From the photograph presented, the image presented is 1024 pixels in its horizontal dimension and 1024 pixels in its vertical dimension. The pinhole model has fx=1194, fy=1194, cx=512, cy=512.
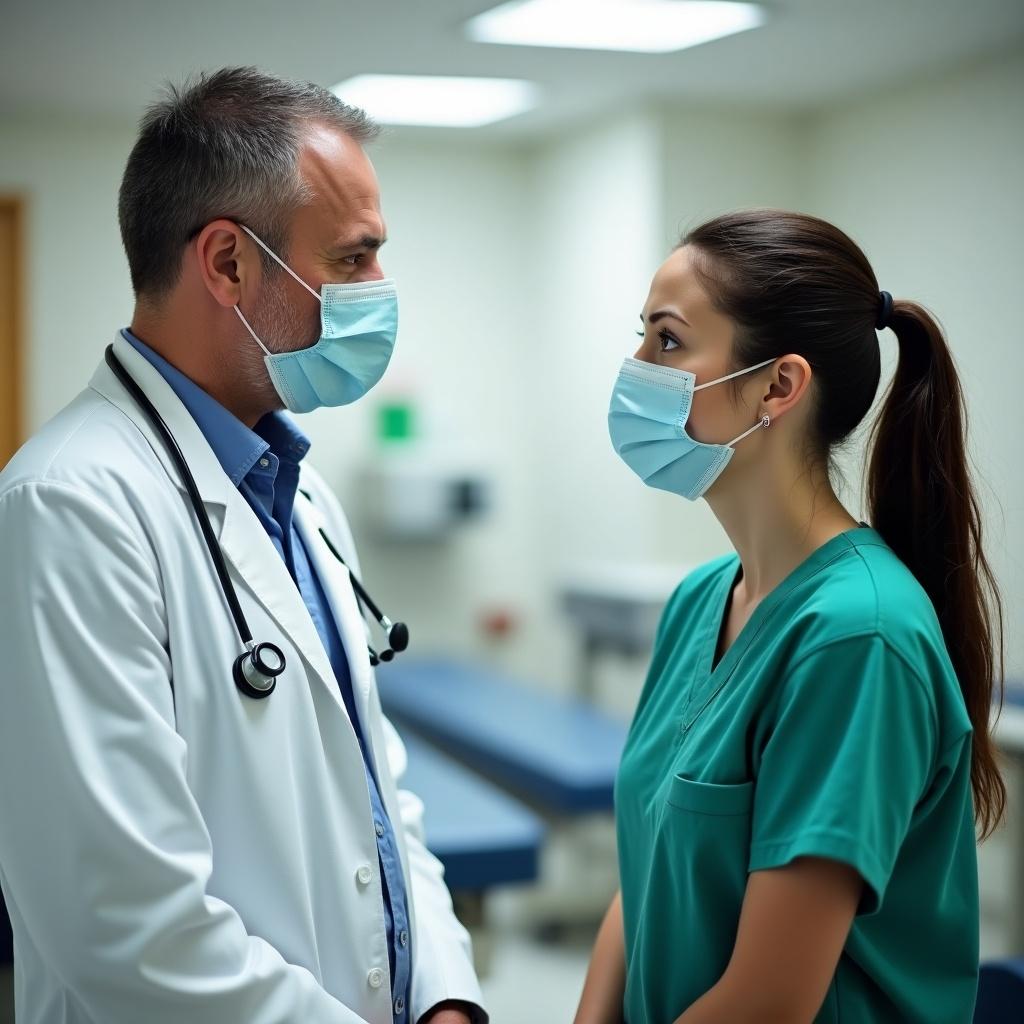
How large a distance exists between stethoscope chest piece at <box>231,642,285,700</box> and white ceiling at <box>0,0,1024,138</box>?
2.48m

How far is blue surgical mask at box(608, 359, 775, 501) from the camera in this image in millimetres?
1327

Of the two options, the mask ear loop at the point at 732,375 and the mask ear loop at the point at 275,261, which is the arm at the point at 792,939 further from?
the mask ear loop at the point at 275,261

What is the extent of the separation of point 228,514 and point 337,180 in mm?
406

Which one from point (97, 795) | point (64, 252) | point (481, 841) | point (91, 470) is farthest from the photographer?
point (64, 252)

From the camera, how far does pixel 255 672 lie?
47.5 inches

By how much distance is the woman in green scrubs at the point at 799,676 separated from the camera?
3.57 feet

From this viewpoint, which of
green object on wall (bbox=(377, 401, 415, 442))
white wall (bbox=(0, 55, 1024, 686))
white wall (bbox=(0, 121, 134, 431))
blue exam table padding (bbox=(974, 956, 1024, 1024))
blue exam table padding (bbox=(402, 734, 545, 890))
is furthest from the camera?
green object on wall (bbox=(377, 401, 415, 442))

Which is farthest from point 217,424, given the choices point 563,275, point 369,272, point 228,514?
point 563,275

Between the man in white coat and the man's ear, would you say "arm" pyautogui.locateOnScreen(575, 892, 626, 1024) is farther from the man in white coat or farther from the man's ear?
the man's ear

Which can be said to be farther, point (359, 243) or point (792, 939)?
point (359, 243)

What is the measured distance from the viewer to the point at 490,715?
3.93 m

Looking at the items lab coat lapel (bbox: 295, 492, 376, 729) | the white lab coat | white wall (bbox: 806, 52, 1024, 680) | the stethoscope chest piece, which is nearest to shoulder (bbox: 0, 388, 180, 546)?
the white lab coat

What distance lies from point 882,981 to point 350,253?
0.97m

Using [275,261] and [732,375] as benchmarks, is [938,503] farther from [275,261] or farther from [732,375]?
[275,261]
